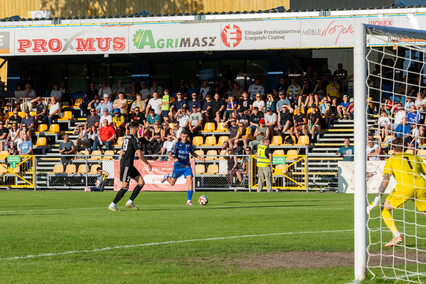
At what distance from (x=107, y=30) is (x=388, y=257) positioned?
82.8 ft

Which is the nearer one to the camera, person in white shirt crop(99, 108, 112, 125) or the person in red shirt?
the person in red shirt

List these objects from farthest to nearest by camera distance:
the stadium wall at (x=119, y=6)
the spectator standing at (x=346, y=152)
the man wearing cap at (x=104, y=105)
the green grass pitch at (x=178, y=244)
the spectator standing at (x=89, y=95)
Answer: the stadium wall at (x=119, y=6) < the spectator standing at (x=89, y=95) < the man wearing cap at (x=104, y=105) < the spectator standing at (x=346, y=152) < the green grass pitch at (x=178, y=244)

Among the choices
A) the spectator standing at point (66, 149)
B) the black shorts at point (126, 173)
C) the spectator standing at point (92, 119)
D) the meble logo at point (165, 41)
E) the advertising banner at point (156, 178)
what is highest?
the meble logo at point (165, 41)

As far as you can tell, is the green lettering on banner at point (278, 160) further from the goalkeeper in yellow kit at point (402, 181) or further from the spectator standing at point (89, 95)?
the goalkeeper in yellow kit at point (402, 181)

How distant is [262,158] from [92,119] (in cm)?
915

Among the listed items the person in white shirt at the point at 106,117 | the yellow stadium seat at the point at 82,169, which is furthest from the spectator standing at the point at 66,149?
the person in white shirt at the point at 106,117

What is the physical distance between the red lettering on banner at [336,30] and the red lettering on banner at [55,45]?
1177 centimetres

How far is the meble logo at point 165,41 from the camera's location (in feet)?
106

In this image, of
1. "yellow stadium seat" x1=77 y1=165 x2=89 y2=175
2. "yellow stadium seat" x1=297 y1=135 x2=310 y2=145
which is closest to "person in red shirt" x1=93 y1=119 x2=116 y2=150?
"yellow stadium seat" x1=77 y1=165 x2=89 y2=175

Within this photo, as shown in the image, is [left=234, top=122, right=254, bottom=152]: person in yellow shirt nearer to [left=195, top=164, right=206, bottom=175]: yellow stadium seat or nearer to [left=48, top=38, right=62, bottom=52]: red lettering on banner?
[left=195, top=164, right=206, bottom=175]: yellow stadium seat

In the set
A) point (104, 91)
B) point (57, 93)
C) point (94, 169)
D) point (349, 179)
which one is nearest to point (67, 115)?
point (57, 93)

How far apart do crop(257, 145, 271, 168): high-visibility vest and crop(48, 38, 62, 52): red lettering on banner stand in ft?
37.7

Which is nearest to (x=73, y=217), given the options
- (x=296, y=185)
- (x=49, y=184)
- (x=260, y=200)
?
(x=260, y=200)

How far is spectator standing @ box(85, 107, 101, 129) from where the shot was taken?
33.2m
